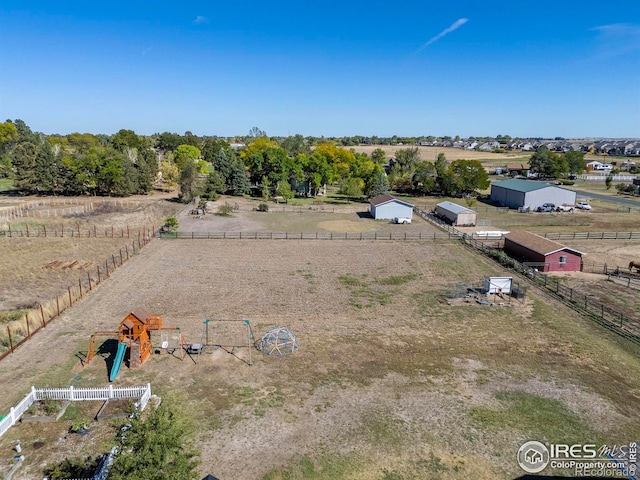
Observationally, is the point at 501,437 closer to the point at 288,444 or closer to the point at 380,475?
the point at 380,475

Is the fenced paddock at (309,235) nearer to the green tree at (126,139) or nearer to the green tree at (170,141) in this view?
the green tree at (126,139)

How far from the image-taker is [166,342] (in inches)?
714

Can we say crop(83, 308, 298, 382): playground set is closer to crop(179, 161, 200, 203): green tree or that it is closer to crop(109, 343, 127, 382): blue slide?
crop(109, 343, 127, 382): blue slide

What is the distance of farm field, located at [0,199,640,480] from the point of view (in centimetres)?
1277

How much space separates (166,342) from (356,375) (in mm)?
8225

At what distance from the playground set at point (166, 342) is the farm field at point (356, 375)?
39 centimetres

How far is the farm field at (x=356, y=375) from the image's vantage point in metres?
12.8

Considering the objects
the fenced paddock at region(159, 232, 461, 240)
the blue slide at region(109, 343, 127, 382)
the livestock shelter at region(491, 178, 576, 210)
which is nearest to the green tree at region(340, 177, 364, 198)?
the fenced paddock at region(159, 232, 461, 240)

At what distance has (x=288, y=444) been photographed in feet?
42.8

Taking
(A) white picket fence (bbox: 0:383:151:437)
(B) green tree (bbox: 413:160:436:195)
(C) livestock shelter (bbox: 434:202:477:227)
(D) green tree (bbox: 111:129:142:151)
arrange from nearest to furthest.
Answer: (A) white picket fence (bbox: 0:383:151:437) < (C) livestock shelter (bbox: 434:202:477:227) < (B) green tree (bbox: 413:160:436:195) < (D) green tree (bbox: 111:129:142:151)

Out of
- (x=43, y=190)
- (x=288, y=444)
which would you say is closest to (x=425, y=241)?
(x=288, y=444)

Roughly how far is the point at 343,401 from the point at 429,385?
362 cm

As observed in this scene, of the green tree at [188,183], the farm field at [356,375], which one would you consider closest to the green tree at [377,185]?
the green tree at [188,183]

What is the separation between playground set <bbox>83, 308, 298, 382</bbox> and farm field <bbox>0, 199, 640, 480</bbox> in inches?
15.5
